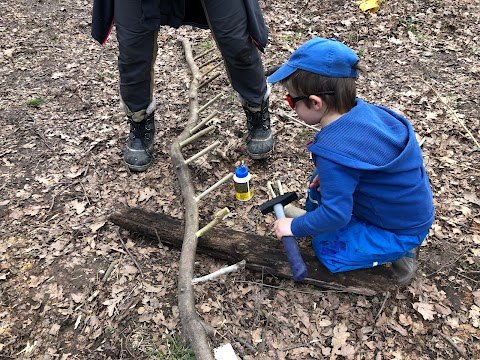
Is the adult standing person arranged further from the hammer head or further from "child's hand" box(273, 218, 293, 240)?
"child's hand" box(273, 218, 293, 240)

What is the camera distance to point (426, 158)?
13.3 feet

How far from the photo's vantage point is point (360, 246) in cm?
266

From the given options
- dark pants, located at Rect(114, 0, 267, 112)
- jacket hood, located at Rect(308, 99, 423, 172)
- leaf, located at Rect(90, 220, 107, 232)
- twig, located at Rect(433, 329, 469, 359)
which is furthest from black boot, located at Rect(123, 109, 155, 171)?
twig, located at Rect(433, 329, 469, 359)

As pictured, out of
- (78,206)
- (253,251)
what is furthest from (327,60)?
(78,206)

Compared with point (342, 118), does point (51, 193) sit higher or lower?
lower

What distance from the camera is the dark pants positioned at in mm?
3162

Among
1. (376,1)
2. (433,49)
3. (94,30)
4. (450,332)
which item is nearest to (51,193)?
(94,30)

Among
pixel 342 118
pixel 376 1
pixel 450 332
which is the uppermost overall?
pixel 342 118

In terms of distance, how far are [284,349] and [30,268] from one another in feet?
6.77

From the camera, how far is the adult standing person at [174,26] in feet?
10.3

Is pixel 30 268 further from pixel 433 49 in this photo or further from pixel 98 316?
pixel 433 49

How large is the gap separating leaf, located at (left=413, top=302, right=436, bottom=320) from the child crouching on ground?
0.44 meters

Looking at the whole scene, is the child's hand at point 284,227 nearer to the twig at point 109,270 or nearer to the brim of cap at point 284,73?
the brim of cap at point 284,73

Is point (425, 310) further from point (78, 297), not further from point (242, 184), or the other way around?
point (78, 297)
